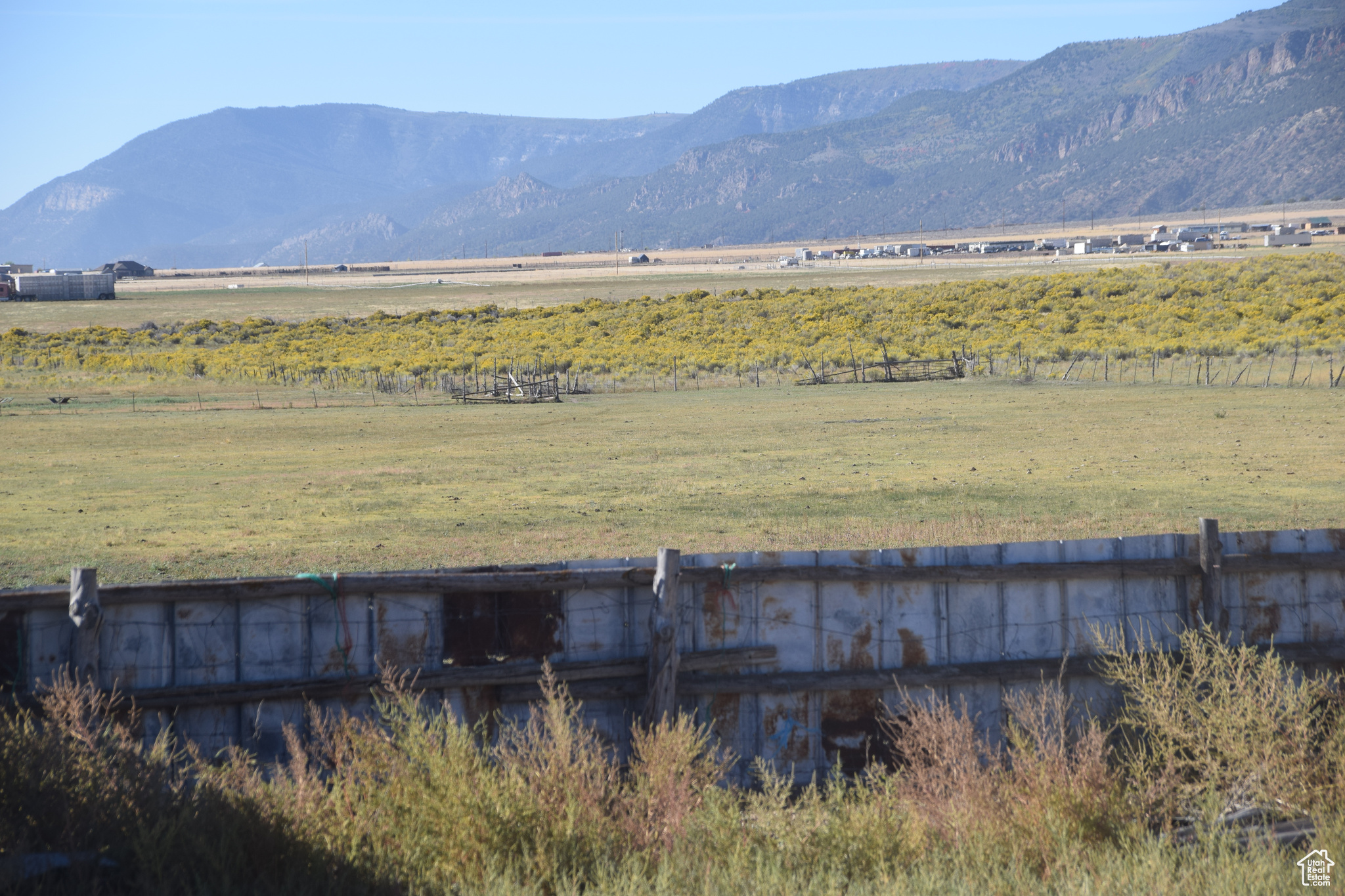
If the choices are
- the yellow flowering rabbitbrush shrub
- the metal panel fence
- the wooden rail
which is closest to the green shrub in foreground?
the metal panel fence

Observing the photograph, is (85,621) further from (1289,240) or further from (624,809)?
(1289,240)

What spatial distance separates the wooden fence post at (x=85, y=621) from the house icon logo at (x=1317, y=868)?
7219mm

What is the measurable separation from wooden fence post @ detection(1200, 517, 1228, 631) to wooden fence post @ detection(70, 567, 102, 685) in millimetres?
7803

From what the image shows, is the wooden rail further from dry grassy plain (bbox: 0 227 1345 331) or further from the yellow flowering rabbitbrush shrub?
dry grassy plain (bbox: 0 227 1345 331)

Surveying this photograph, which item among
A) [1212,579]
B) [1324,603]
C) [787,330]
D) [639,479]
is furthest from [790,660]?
[787,330]

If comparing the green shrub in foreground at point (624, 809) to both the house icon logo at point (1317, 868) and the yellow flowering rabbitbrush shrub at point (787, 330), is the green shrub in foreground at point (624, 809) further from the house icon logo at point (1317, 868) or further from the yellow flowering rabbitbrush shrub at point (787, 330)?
the yellow flowering rabbitbrush shrub at point (787, 330)

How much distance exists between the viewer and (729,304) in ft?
320

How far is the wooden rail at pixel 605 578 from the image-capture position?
7.51 metres

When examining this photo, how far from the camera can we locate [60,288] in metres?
134

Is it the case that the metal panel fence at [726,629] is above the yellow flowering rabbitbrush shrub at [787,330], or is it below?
below

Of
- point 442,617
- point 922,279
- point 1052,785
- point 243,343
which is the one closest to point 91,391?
point 243,343

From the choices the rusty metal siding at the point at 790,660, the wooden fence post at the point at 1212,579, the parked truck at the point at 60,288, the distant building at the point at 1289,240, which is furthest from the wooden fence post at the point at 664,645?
the distant building at the point at 1289,240

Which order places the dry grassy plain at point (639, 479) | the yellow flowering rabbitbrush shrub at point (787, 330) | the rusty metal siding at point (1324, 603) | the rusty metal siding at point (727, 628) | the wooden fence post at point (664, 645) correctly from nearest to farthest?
the wooden fence post at point (664, 645) < the rusty metal siding at point (727, 628) < the rusty metal siding at point (1324, 603) < the dry grassy plain at point (639, 479) < the yellow flowering rabbitbrush shrub at point (787, 330)

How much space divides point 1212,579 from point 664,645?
422 cm
